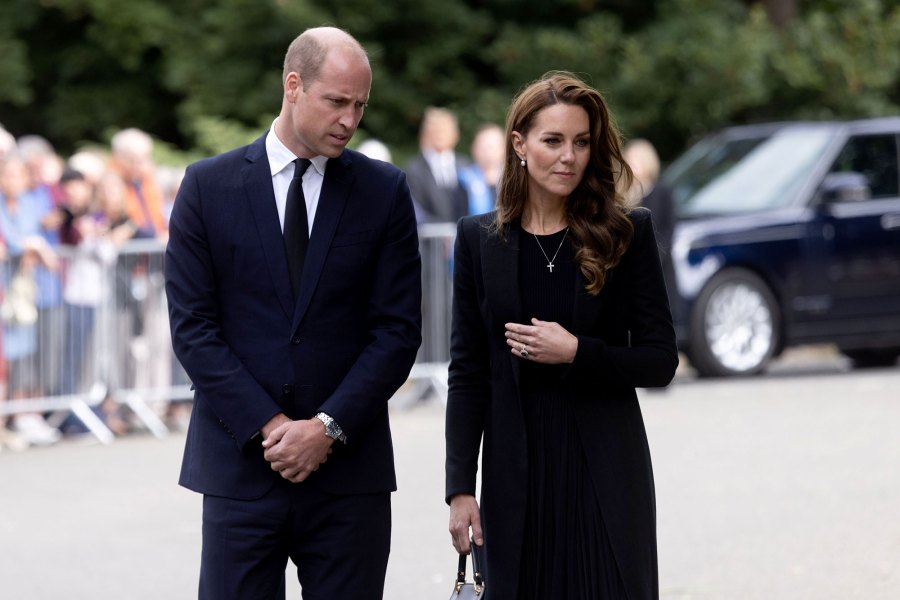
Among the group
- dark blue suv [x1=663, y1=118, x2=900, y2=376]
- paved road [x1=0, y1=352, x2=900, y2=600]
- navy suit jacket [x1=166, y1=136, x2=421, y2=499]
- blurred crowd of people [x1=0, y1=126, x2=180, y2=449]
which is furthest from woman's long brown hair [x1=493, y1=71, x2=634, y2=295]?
dark blue suv [x1=663, y1=118, x2=900, y2=376]

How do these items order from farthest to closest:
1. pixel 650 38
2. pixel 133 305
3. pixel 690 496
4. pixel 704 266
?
pixel 650 38
pixel 704 266
pixel 133 305
pixel 690 496

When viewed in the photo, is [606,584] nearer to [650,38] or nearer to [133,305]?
[133,305]

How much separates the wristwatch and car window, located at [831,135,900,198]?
12.5 metres

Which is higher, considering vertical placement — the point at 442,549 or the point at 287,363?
the point at 287,363

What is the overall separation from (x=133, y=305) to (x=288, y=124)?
8.75m

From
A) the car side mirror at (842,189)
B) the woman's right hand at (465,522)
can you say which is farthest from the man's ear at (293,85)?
the car side mirror at (842,189)

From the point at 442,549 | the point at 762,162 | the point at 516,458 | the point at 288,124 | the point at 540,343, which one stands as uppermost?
the point at 762,162

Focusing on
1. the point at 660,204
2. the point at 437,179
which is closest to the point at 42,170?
the point at 437,179

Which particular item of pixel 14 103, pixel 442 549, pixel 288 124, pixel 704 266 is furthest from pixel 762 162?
pixel 288 124

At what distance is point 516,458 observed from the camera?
464cm

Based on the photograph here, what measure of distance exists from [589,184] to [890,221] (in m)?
12.0

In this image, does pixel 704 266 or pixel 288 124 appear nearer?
pixel 288 124

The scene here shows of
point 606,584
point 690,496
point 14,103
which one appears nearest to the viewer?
point 606,584

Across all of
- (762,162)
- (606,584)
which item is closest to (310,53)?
(606,584)
